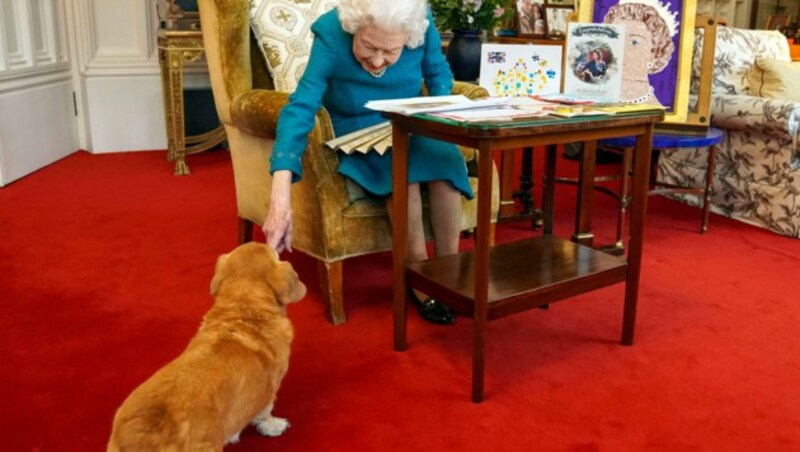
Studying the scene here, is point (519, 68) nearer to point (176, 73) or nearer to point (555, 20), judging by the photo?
point (176, 73)

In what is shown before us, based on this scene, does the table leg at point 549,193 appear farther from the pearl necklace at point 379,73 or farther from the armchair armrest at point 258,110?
the armchair armrest at point 258,110

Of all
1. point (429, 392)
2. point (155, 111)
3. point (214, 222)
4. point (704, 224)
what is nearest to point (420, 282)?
point (429, 392)

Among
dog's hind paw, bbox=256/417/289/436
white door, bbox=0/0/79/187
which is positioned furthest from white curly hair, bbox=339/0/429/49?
white door, bbox=0/0/79/187

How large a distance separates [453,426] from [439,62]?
1.13m

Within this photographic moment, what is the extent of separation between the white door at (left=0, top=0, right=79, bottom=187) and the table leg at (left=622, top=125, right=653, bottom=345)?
3.08 meters

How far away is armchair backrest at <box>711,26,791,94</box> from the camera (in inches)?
141

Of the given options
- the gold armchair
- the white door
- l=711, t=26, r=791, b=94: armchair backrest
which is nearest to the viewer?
the gold armchair

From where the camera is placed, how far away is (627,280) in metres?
2.03

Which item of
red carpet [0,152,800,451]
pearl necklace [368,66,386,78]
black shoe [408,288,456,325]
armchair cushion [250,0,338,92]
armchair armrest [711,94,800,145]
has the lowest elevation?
red carpet [0,152,800,451]

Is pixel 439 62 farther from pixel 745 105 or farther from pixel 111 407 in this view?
pixel 745 105

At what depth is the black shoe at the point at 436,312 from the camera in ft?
7.23

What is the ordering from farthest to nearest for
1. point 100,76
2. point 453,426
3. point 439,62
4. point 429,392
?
point 100,76 → point 439,62 → point 429,392 → point 453,426

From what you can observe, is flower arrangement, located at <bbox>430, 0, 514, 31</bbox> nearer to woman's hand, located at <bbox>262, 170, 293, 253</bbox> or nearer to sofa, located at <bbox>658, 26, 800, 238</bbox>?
sofa, located at <bbox>658, 26, 800, 238</bbox>

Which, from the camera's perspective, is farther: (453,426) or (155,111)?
(155,111)
